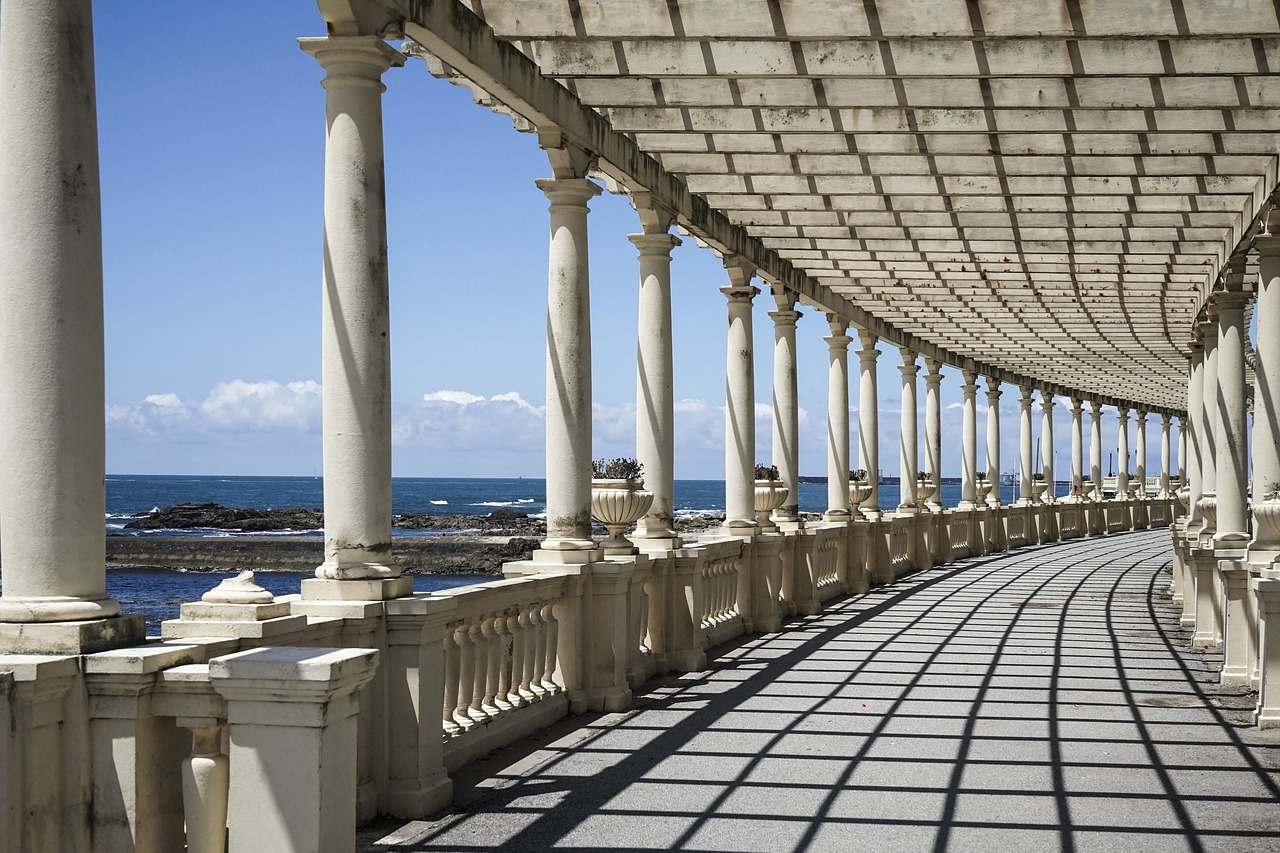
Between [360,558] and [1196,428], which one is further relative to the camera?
[1196,428]

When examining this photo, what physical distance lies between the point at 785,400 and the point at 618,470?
9577 mm

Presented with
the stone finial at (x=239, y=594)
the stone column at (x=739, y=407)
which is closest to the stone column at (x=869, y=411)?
the stone column at (x=739, y=407)

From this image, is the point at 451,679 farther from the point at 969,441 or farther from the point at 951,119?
the point at 969,441

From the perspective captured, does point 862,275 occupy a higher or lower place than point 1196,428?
higher

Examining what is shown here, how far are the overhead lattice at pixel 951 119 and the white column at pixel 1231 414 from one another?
147 centimetres

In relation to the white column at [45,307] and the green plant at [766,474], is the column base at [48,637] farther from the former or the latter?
the green plant at [766,474]

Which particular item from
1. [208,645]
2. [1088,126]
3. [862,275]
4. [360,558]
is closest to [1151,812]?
[360,558]

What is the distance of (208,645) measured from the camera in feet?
27.8

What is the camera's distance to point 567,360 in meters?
16.7

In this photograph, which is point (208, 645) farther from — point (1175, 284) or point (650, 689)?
point (1175, 284)

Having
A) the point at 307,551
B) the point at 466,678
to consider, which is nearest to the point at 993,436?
the point at 466,678

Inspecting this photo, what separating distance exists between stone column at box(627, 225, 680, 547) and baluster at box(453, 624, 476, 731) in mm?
7073

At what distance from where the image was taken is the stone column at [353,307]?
11391 millimetres

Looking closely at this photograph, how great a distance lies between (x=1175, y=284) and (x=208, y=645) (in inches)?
1026
